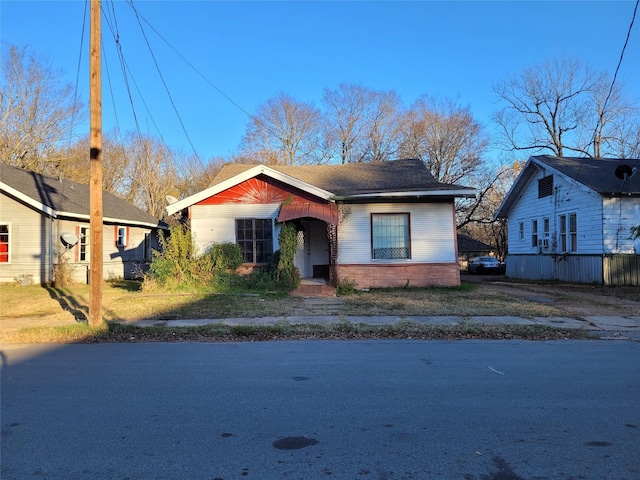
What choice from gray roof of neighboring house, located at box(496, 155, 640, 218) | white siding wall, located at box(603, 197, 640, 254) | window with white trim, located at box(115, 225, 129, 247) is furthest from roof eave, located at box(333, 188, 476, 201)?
window with white trim, located at box(115, 225, 129, 247)

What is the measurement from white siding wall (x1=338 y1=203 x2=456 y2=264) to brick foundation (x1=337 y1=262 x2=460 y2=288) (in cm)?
20

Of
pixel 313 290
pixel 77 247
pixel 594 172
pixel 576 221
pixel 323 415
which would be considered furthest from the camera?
pixel 77 247

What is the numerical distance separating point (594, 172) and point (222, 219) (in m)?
17.3

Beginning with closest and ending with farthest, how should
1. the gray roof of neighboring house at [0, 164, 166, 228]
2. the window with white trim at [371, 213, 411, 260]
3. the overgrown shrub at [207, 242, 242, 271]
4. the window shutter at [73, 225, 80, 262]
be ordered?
the overgrown shrub at [207, 242, 242, 271] → the window with white trim at [371, 213, 411, 260] → the gray roof of neighboring house at [0, 164, 166, 228] → the window shutter at [73, 225, 80, 262]

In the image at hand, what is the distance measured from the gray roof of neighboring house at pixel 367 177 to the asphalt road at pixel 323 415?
33.0ft

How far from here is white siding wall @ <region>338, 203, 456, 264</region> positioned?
16.5 meters

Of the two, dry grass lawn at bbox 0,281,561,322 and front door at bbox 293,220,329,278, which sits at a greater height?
front door at bbox 293,220,329,278

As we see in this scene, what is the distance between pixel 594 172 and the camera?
69.8 ft

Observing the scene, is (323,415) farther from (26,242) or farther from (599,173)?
(599,173)

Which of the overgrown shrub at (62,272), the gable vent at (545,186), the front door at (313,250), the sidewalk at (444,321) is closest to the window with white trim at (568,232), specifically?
the gable vent at (545,186)

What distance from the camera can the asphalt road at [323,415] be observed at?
11.5 feet

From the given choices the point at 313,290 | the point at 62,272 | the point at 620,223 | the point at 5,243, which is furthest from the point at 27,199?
the point at 620,223

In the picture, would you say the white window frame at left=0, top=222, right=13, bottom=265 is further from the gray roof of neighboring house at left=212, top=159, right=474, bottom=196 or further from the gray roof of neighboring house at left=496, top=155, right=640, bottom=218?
the gray roof of neighboring house at left=496, top=155, right=640, bottom=218

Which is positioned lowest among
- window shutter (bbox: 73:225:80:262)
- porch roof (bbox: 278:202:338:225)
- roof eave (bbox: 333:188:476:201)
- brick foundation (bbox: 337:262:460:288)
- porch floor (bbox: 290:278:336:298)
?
porch floor (bbox: 290:278:336:298)
